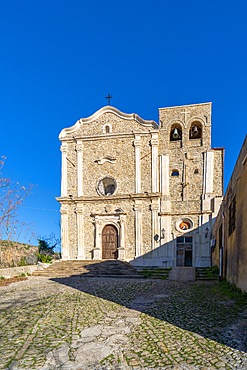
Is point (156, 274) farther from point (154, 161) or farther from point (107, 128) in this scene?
point (107, 128)

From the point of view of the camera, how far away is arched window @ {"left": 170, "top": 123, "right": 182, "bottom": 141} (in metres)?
21.2

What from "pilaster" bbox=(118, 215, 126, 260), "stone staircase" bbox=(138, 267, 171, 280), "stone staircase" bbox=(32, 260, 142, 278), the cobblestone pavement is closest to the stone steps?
"stone staircase" bbox=(138, 267, 171, 280)

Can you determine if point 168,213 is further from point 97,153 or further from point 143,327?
point 143,327

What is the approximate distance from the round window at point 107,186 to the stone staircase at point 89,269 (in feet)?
17.3

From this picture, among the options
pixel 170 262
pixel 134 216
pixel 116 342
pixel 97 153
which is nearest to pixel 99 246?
pixel 134 216

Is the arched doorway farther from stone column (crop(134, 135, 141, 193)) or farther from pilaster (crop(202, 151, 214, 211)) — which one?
pilaster (crop(202, 151, 214, 211))

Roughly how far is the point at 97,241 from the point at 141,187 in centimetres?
492

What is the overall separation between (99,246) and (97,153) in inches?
269

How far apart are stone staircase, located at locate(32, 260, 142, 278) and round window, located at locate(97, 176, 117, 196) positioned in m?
5.28

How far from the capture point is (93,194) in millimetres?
21141

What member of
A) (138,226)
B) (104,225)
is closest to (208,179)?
(138,226)

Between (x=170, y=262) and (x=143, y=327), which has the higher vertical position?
(x=143, y=327)

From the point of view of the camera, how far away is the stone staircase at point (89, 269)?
1617cm

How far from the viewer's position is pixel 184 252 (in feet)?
64.7
